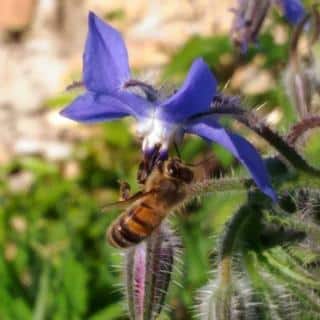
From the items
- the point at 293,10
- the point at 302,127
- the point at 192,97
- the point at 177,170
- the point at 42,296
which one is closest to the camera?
the point at 192,97

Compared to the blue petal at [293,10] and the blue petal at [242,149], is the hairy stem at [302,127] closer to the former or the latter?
the blue petal at [242,149]

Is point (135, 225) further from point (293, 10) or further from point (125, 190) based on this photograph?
point (293, 10)

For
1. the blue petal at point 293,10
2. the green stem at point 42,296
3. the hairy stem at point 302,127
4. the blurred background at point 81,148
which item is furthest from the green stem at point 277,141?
the green stem at point 42,296

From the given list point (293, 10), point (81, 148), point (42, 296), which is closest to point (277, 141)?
point (293, 10)

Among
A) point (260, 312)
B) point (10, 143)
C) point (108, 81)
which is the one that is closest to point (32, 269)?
point (10, 143)

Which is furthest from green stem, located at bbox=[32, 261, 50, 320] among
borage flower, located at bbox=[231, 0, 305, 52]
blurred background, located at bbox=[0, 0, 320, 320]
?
borage flower, located at bbox=[231, 0, 305, 52]

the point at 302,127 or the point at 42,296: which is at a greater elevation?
the point at 302,127
